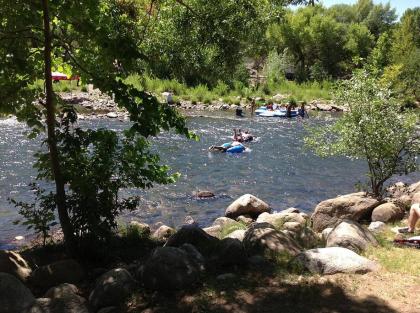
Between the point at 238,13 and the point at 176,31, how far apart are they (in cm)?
144

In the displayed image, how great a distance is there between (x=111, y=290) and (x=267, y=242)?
2.54 m

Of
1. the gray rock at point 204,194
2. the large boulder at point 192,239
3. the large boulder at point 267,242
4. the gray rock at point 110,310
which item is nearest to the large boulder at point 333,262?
the large boulder at point 267,242

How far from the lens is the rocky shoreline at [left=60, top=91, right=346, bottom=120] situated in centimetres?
3105

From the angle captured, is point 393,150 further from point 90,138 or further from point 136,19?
point 90,138

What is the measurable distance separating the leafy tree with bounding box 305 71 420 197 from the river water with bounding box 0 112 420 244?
9.87 ft

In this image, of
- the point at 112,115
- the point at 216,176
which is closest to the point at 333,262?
the point at 216,176

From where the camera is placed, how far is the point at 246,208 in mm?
13141

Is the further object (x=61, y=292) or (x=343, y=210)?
(x=343, y=210)

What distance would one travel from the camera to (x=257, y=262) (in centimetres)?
654

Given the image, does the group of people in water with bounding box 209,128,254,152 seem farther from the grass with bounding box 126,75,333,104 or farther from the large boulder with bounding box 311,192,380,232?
the grass with bounding box 126,75,333,104

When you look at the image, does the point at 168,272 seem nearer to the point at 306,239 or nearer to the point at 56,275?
the point at 56,275

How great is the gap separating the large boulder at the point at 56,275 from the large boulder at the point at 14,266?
0.22m

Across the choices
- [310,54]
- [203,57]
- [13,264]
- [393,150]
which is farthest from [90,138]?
[310,54]

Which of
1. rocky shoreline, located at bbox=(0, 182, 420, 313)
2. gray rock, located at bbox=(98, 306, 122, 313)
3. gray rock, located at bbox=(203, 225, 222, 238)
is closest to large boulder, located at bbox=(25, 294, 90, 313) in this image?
rocky shoreline, located at bbox=(0, 182, 420, 313)
